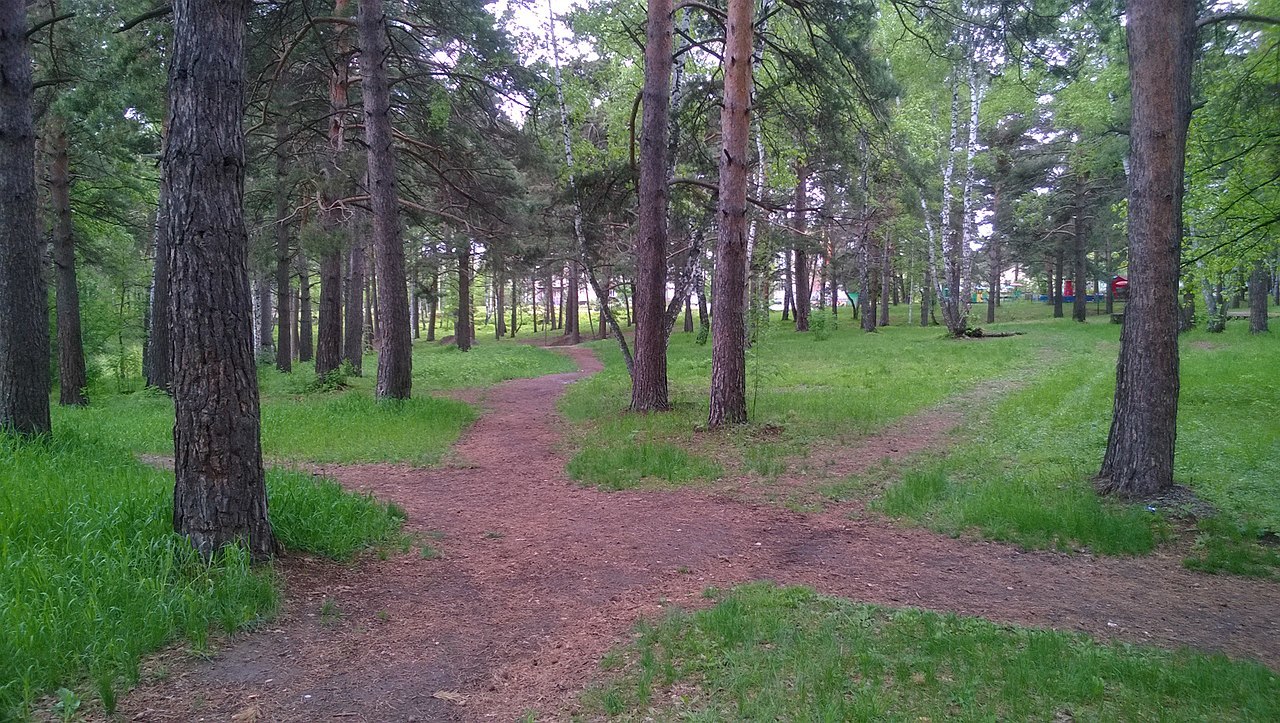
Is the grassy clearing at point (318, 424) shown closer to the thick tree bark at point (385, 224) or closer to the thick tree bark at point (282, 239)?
the thick tree bark at point (385, 224)

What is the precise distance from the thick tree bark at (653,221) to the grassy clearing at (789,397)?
68 centimetres

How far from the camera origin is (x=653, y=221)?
11.2 m

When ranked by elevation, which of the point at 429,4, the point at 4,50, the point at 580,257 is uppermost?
the point at 429,4

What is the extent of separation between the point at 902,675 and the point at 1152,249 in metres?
5.15

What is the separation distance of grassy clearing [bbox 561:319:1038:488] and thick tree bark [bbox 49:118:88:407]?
32.8ft

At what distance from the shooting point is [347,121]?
15812 millimetres

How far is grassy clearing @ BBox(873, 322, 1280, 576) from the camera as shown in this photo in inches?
224

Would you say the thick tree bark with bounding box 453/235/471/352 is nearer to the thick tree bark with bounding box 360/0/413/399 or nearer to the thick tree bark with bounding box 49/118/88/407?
the thick tree bark with bounding box 49/118/88/407

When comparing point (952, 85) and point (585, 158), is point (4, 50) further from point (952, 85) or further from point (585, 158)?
point (952, 85)

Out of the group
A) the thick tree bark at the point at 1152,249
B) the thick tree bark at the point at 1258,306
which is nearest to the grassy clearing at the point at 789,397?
the thick tree bark at the point at 1152,249

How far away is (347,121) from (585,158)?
633 cm

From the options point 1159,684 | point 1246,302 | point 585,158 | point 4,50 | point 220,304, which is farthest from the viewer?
point 1246,302

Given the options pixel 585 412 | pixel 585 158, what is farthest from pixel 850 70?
pixel 585 412

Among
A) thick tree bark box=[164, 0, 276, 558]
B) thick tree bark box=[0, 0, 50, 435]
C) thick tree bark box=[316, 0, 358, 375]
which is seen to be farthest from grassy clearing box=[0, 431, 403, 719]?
thick tree bark box=[316, 0, 358, 375]
